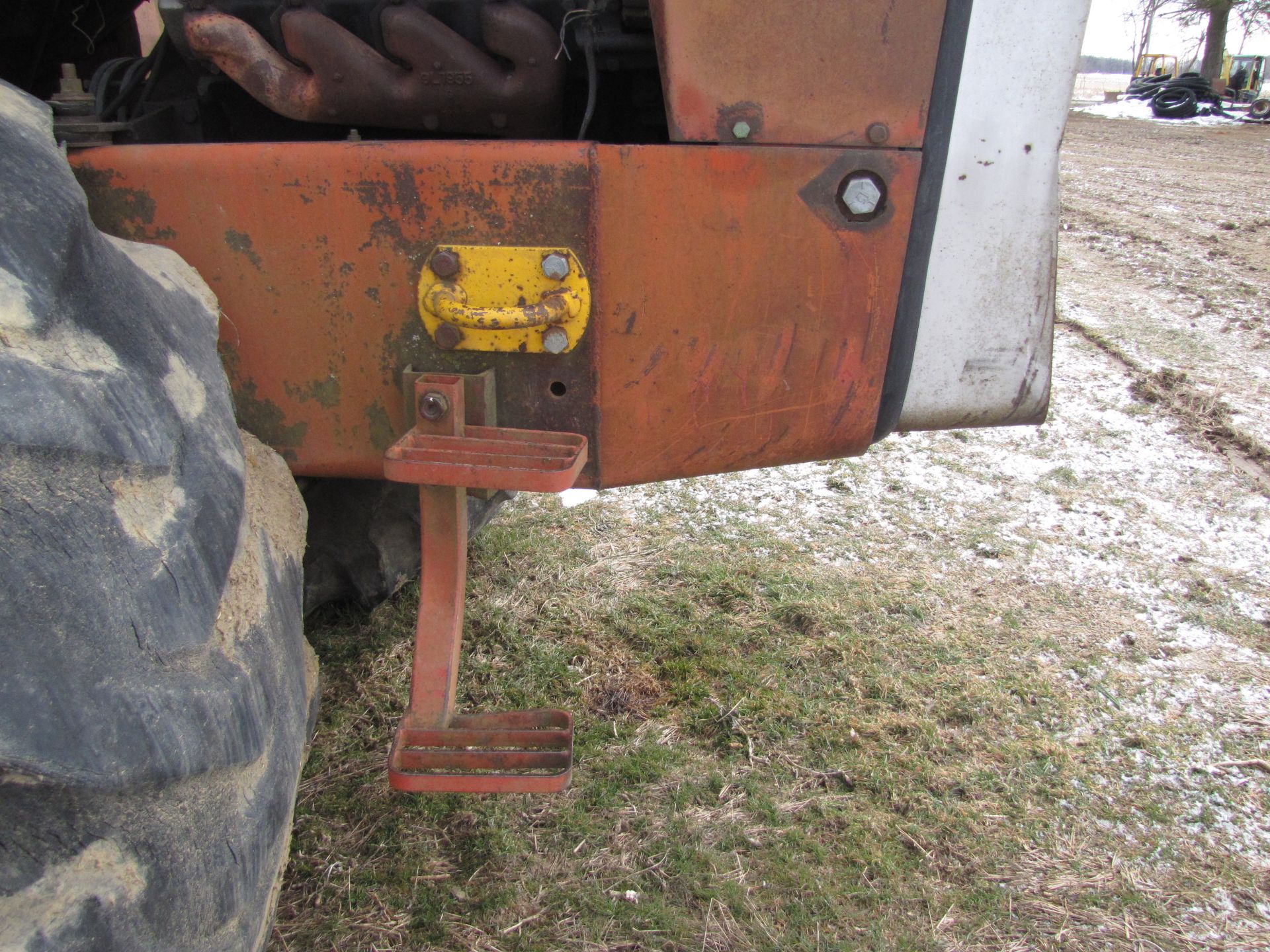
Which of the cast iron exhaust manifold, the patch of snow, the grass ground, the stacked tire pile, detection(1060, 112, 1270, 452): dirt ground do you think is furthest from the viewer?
the stacked tire pile

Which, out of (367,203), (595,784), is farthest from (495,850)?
(367,203)

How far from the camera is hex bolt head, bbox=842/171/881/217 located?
1.20m

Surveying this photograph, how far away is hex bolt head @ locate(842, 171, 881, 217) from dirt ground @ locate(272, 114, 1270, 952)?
1104mm

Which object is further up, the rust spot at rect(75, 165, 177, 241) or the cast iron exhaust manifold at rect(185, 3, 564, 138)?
the cast iron exhaust manifold at rect(185, 3, 564, 138)

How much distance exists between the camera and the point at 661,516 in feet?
9.38

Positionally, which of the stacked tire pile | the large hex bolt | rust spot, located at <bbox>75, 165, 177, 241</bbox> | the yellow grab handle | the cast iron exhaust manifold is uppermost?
the stacked tire pile

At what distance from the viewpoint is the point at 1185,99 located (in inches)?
757

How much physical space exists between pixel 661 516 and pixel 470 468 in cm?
176

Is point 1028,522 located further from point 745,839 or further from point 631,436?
point 631,436

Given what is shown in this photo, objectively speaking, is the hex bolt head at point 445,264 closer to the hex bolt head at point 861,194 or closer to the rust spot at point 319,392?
the rust spot at point 319,392

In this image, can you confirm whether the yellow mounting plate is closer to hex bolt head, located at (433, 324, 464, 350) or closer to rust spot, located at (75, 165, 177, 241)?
hex bolt head, located at (433, 324, 464, 350)

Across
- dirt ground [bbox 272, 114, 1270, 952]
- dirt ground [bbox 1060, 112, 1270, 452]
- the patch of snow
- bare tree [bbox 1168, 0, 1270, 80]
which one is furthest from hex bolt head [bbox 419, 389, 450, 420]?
bare tree [bbox 1168, 0, 1270, 80]

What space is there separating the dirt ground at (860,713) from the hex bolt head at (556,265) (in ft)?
3.36

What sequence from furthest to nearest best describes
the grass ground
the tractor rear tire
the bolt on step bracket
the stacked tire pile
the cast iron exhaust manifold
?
the stacked tire pile < the grass ground < the cast iron exhaust manifold < the bolt on step bracket < the tractor rear tire
